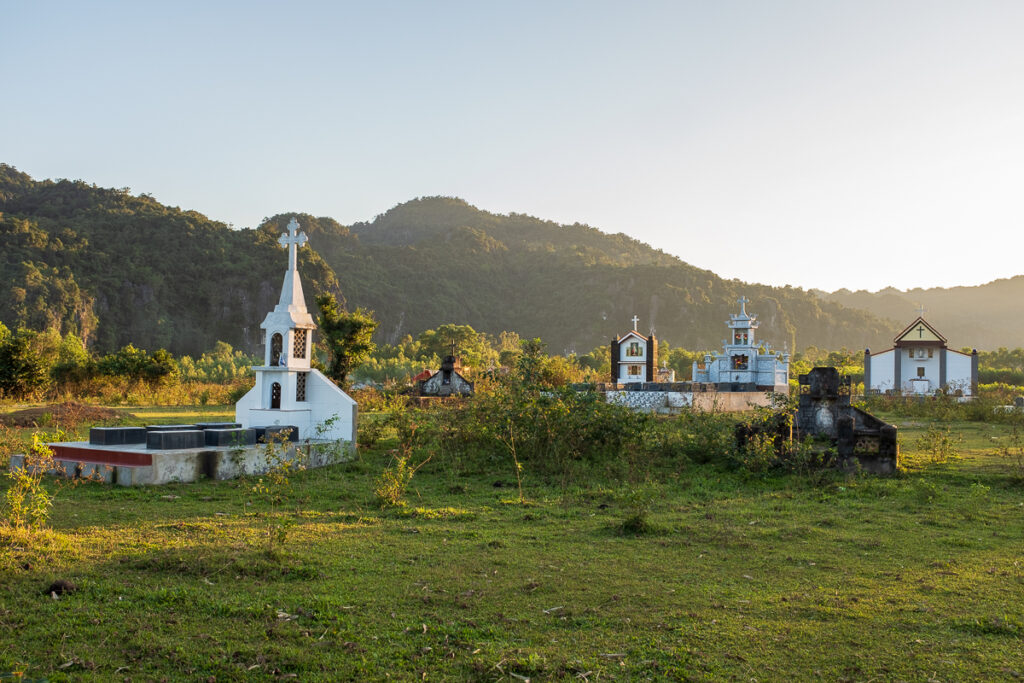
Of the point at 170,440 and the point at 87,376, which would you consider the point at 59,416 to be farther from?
the point at 87,376

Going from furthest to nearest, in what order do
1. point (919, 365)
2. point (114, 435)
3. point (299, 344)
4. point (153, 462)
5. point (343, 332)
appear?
1. point (919, 365)
2. point (343, 332)
3. point (299, 344)
4. point (114, 435)
5. point (153, 462)

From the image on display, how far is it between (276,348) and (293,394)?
3.11 feet

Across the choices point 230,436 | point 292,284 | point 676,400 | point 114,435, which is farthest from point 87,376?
point 676,400

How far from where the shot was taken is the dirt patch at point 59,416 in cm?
1633

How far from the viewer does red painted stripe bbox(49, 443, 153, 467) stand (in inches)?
386

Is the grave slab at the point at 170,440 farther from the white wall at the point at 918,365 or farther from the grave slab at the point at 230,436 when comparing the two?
the white wall at the point at 918,365

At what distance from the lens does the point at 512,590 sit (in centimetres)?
546

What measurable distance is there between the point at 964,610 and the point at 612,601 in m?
2.54

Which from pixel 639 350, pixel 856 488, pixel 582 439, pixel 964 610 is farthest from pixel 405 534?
pixel 639 350

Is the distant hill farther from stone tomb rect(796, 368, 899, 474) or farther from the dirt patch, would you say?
the dirt patch

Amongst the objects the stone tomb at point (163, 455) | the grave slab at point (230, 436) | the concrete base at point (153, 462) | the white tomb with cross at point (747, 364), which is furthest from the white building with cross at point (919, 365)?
the concrete base at point (153, 462)

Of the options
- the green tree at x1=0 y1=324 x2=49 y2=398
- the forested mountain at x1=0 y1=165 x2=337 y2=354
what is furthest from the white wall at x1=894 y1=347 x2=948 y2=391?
the forested mountain at x1=0 y1=165 x2=337 y2=354

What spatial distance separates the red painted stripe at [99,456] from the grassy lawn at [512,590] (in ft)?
2.49

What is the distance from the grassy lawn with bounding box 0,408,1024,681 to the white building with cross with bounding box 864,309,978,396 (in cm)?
3277
